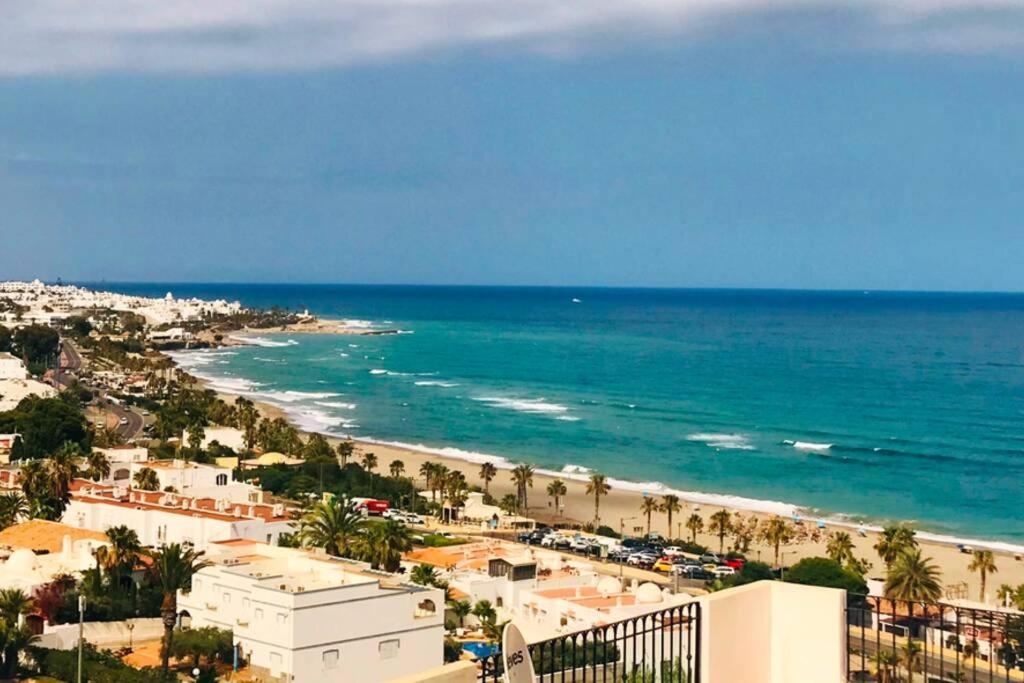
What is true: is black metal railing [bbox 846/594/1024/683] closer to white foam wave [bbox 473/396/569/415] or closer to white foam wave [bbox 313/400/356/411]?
white foam wave [bbox 473/396/569/415]

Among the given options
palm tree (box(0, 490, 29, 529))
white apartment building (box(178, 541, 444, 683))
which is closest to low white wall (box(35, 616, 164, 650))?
white apartment building (box(178, 541, 444, 683))

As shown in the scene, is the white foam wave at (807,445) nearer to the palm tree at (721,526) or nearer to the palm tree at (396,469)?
the palm tree at (396,469)

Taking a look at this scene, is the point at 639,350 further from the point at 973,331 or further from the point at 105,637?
the point at 105,637

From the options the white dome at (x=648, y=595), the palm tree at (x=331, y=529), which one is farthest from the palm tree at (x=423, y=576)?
the white dome at (x=648, y=595)

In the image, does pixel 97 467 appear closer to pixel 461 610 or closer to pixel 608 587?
pixel 461 610

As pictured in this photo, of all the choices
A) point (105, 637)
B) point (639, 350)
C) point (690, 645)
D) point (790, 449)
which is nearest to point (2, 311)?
point (639, 350)

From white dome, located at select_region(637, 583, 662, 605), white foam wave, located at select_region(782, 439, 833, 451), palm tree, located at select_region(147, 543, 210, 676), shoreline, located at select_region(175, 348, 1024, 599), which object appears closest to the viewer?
palm tree, located at select_region(147, 543, 210, 676)
